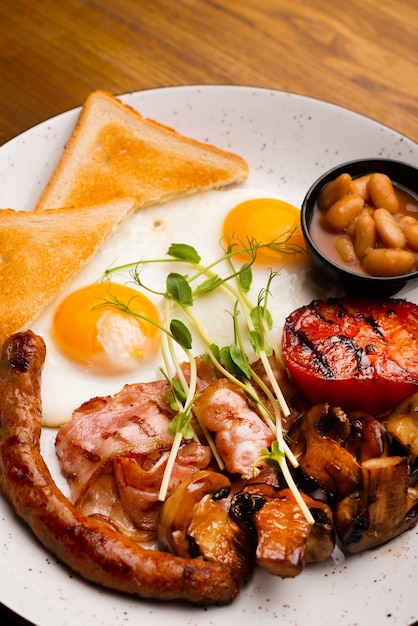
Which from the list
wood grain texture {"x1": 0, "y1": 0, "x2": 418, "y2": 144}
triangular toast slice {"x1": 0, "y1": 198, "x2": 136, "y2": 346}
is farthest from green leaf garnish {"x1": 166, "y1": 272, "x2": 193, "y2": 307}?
wood grain texture {"x1": 0, "y1": 0, "x2": 418, "y2": 144}

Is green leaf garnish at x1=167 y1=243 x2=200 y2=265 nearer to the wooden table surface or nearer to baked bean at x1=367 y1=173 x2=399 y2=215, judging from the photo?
baked bean at x1=367 y1=173 x2=399 y2=215

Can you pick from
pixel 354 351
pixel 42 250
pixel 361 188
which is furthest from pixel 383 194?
pixel 42 250

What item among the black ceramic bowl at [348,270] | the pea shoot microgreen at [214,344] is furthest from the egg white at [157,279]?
the black ceramic bowl at [348,270]

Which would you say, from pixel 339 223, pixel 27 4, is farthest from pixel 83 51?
pixel 339 223

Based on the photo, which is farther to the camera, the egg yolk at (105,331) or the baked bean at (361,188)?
the baked bean at (361,188)

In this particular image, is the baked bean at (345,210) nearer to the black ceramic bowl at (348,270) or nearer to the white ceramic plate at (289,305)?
the black ceramic bowl at (348,270)

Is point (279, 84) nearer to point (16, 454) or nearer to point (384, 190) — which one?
point (384, 190)

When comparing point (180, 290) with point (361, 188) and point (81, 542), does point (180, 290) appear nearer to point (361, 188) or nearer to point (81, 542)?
point (361, 188)
